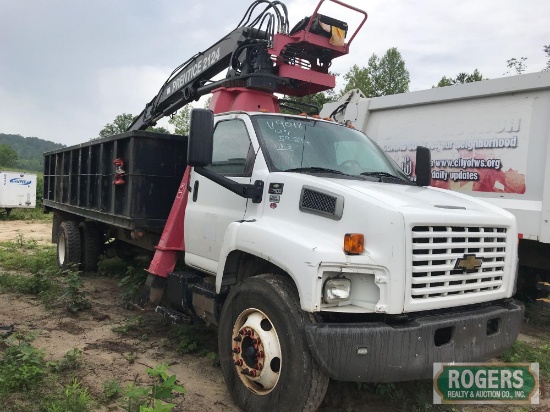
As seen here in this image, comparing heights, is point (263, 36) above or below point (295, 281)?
above

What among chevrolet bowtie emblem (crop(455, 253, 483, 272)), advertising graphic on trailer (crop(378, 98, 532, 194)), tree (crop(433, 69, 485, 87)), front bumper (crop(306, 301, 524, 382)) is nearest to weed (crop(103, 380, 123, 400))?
front bumper (crop(306, 301, 524, 382))

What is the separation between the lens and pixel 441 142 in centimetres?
667

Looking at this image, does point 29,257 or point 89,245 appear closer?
point 89,245

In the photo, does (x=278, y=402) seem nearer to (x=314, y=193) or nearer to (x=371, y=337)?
(x=371, y=337)

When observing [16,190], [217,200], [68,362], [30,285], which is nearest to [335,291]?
[217,200]

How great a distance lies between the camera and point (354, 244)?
2949 mm

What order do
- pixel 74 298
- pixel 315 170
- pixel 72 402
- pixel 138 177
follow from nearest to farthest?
pixel 72 402 → pixel 315 170 → pixel 138 177 → pixel 74 298

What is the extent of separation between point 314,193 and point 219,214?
120 cm

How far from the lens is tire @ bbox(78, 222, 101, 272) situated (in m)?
7.86

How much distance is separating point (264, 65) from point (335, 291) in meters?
3.32

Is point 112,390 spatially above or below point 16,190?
below

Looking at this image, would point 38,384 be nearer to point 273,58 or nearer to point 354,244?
point 354,244

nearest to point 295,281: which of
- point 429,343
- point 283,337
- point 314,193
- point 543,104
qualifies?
point 283,337

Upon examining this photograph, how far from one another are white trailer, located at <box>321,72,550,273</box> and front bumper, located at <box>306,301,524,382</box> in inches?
119
